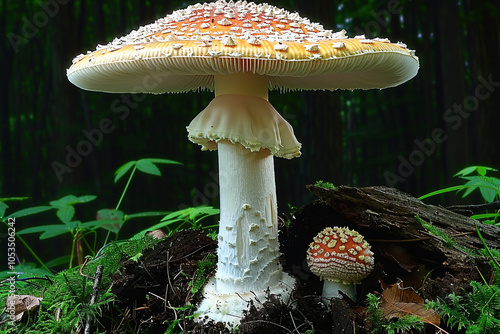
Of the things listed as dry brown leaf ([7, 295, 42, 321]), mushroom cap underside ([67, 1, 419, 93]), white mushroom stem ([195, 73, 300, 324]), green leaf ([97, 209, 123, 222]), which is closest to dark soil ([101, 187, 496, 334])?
white mushroom stem ([195, 73, 300, 324])

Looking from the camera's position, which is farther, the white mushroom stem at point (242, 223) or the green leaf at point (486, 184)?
the green leaf at point (486, 184)

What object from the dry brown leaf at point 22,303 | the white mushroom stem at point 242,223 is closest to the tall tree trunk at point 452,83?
the white mushroom stem at point 242,223

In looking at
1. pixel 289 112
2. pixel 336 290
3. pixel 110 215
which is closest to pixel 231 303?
pixel 336 290

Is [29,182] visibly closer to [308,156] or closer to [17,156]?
[17,156]

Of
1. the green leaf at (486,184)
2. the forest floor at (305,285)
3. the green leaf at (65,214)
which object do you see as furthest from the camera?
the green leaf at (65,214)

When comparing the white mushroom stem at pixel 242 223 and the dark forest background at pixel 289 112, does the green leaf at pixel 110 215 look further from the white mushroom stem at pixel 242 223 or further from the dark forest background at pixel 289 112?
the dark forest background at pixel 289 112
